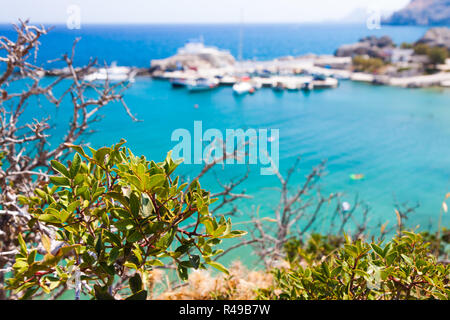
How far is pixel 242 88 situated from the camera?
1717 cm

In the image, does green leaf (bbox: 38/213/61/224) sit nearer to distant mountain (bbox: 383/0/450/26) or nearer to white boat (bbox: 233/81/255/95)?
white boat (bbox: 233/81/255/95)

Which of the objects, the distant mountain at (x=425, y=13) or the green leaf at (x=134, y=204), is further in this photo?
the distant mountain at (x=425, y=13)

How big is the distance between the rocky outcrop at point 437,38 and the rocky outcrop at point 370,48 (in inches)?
109

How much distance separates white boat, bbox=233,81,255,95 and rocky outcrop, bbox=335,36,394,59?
58.4ft

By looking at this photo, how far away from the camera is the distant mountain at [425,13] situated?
1462 inches

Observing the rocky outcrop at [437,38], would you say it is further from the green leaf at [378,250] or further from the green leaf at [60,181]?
the green leaf at [60,181]

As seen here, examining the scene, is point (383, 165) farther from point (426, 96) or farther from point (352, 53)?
point (352, 53)

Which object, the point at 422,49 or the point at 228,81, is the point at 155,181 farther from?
the point at 422,49

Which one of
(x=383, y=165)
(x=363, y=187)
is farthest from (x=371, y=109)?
(x=363, y=187)

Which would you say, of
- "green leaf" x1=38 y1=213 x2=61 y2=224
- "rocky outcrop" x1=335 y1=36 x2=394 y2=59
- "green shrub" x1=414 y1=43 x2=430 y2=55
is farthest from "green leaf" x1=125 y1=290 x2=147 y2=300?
"green shrub" x1=414 y1=43 x2=430 y2=55

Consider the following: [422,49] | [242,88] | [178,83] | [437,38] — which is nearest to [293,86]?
[242,88]

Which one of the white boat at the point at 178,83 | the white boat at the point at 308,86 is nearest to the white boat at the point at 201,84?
the white boat at the point at 178,83

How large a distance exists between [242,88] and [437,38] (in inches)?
953

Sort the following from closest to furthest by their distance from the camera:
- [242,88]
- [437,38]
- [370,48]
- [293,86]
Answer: [242,88] < [293,86] < [370,48] < [437,38]
